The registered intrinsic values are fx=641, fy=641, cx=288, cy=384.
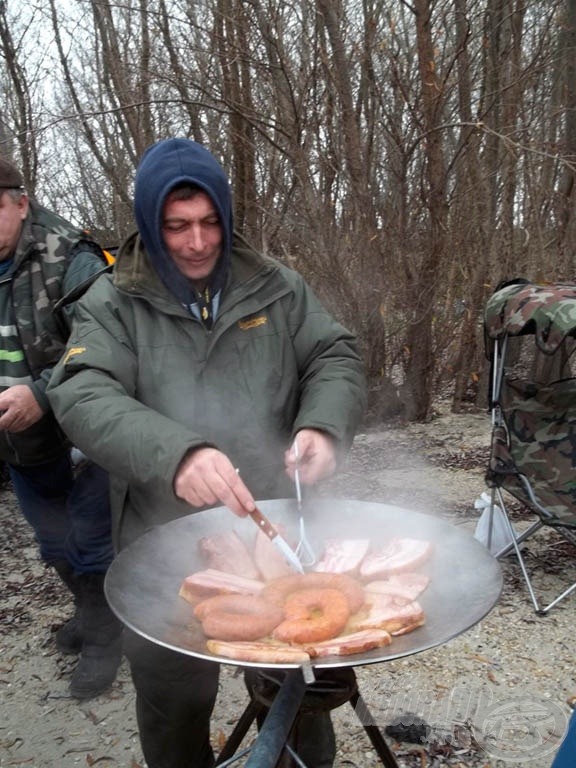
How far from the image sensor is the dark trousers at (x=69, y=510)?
2.96 meters

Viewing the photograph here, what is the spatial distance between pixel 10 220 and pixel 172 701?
190 centimetres

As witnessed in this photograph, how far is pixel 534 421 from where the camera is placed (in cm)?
412

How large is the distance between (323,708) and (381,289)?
5512 mm

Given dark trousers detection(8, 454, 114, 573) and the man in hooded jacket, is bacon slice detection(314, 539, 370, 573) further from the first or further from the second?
dark trousers detection(8, 454, 114, 573)

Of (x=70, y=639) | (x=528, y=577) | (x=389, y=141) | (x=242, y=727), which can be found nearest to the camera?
(x=242, y=727)

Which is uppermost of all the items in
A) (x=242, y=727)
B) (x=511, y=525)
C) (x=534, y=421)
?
(x=534, y=421)

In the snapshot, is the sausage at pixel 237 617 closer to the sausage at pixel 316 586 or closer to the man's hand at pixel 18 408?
the sausage at pixel 316 586

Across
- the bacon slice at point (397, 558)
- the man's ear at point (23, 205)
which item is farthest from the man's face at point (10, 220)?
the bacon slice at point (397, 558)

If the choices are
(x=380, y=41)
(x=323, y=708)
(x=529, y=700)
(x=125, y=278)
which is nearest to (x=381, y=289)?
(x=380, y=41)

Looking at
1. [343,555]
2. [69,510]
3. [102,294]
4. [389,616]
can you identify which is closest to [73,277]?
[102,294]

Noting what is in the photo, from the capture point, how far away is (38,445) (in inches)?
109

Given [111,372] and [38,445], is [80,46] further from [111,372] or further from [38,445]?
[111,372]

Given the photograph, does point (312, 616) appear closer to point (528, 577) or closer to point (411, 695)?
point (411, 695)

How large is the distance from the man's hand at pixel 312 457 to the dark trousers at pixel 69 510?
4.70ft
